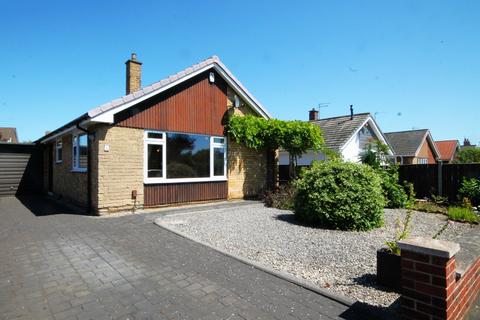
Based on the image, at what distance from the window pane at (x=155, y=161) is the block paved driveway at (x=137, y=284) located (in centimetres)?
383

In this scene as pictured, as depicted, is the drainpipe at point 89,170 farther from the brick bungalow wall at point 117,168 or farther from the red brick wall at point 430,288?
the red brick wall at point 430,288

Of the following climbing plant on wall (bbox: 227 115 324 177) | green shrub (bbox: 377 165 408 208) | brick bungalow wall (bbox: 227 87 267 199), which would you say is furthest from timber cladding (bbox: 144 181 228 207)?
green shrub (bbox: 377 165 408 208)

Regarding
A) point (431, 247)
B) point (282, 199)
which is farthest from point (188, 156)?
point (431, 247)

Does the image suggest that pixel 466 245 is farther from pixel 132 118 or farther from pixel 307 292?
pixel 132 118

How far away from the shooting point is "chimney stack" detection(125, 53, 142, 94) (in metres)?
11.6

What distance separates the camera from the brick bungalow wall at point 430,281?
2.47m

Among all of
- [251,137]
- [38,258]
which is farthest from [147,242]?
[251,137]

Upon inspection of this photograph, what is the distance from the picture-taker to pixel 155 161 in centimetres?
993

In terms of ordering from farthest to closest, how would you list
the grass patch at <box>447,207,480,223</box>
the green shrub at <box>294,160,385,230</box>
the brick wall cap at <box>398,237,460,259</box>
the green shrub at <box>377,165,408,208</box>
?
the green shrub at <box>377,165,408,208</box> < the grass patch at <box>447,207,480,223</box> < the green shrub at <box>294,160,385,230</box> < the brick wall cap at <box>398,237,460,259</box>

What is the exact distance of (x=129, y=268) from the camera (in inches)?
174

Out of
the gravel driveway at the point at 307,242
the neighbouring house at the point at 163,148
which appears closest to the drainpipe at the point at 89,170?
the neighbouring house at the point at 163,148

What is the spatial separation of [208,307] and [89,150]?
7.87 metres

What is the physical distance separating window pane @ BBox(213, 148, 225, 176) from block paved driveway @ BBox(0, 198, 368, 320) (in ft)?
18.1

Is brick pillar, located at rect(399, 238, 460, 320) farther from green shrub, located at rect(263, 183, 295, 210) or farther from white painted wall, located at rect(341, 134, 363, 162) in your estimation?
white painted wall, located at rect(341, 134, 363, 162)
